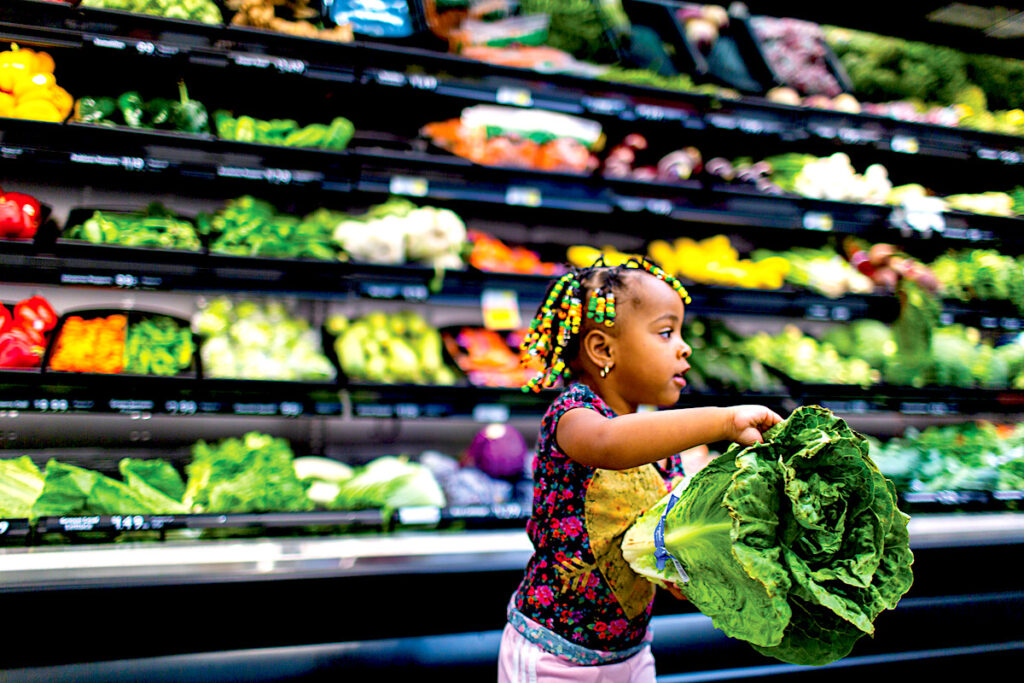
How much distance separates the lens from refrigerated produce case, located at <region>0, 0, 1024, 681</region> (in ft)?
6.21

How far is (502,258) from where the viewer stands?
2986 millimetres

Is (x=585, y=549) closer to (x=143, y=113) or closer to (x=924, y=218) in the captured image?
(x=143, y=113)

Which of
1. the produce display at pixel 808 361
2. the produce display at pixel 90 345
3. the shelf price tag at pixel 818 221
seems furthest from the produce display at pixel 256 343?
the shelf price tag at pixel 818 221

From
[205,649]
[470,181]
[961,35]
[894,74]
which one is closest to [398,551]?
[205,649]

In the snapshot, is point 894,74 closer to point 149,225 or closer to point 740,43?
point 740,43

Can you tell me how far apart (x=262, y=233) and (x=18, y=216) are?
0.85m

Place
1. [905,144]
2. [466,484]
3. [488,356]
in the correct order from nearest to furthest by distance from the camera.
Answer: [466,484]
[488,356]
[905,144]

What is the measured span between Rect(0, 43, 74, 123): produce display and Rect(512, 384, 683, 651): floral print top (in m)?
2.33

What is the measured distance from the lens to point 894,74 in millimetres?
3791

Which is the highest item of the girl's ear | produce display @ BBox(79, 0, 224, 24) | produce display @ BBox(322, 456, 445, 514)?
produce display @ BBox(79, 0, 224, 24)

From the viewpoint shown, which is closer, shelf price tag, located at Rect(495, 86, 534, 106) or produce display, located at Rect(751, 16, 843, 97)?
shelf price tag, located at Rect(495, 86, 534, 106)

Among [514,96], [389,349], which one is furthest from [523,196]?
[389,349]

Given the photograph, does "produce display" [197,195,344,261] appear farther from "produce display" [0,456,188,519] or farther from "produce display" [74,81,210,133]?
"produce display" [0,456,188,519]

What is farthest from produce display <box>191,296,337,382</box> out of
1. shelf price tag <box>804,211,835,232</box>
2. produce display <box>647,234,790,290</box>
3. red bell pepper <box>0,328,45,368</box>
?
shelf price tag <box>804,211,835,232</box>
